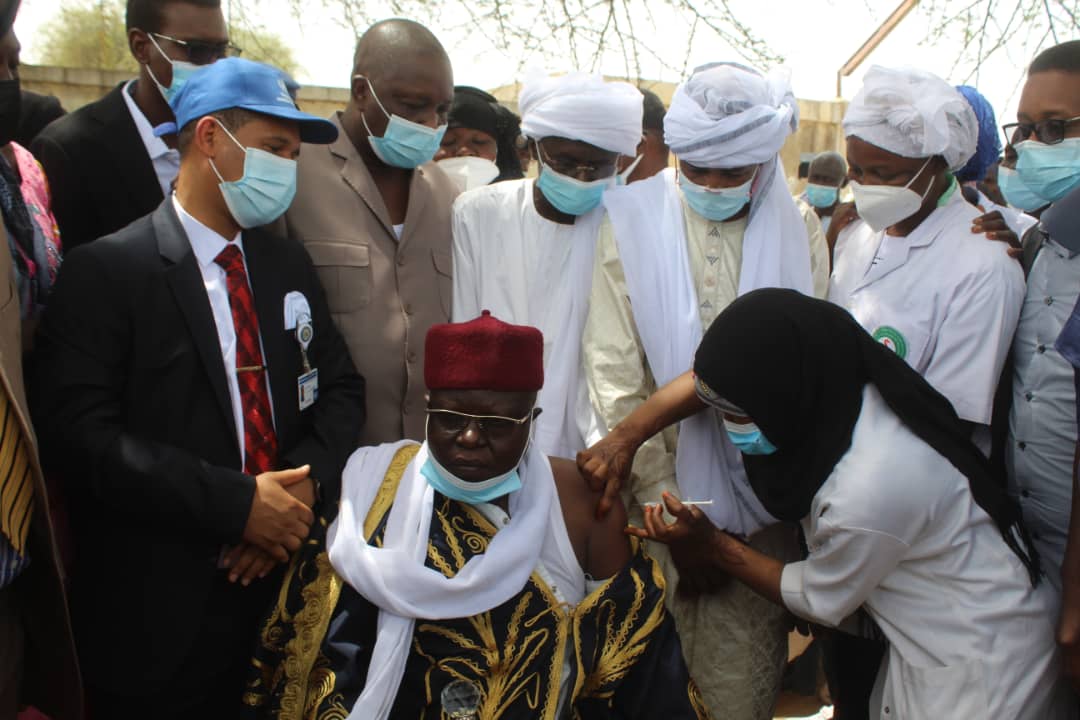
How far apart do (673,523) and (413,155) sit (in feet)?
5.33

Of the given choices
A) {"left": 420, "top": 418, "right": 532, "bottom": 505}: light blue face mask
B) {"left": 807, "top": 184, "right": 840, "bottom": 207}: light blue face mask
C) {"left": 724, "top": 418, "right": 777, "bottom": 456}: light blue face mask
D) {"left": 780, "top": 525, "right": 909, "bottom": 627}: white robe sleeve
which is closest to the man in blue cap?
{"left": 420, "top": 418, "right": 532, "bottom": 505}: light blue face mask

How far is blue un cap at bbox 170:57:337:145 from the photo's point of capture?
2611 millimetres

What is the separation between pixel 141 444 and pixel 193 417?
0.55 feet

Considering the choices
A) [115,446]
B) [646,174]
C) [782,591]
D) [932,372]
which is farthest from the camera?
[646,174]

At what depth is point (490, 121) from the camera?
519 cm

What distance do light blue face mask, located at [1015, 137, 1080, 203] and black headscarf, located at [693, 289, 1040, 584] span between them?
1128mm

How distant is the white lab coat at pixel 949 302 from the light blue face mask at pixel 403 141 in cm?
161

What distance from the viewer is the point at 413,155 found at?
334cm

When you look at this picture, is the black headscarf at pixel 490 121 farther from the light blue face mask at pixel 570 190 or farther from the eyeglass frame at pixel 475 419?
the eyeglass frame at pixel 475 419

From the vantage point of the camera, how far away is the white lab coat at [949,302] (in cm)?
286

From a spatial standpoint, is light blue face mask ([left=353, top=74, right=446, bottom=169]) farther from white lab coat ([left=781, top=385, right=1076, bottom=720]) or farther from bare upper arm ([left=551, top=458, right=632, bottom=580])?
white lab coat ([left=781, top=385, right=1076, bottom=720])

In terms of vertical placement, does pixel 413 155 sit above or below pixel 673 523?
above

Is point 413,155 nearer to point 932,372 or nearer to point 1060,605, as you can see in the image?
point 932,372

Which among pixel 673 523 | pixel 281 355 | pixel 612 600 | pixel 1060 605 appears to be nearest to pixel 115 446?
pixel 281 355
